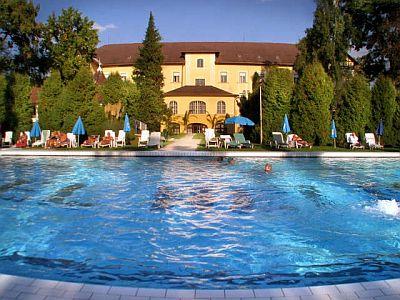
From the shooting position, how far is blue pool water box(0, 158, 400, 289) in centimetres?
514

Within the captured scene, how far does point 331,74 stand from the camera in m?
34.5

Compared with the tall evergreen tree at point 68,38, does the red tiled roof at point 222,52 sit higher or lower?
higher

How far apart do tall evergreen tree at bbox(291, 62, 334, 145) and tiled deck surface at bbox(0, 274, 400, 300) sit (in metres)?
20.7

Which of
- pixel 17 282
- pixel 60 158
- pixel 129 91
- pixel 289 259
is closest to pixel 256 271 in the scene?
pixel 289 259

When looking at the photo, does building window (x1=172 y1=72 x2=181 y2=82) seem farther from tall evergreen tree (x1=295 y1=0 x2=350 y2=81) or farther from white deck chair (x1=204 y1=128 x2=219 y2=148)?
white deck chair (x1=204 y1=128 x2=219 y2=148)

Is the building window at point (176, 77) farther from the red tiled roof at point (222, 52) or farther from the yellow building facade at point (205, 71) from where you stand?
the red tiled roof at point (222, 52)

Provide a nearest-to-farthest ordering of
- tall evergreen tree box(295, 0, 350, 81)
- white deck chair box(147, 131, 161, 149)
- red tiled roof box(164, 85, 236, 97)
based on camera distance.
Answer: white deck chair box(147, 131, 161, 149) < tall evergreen tree box(295, 0, 350, 81) < red tiled roof box(164, 85, 236, 97)

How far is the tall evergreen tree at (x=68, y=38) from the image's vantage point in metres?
37.2

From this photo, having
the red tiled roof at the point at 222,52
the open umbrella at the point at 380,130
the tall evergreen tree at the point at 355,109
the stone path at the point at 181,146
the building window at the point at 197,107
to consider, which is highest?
the red tiled roof at the point at 222,52

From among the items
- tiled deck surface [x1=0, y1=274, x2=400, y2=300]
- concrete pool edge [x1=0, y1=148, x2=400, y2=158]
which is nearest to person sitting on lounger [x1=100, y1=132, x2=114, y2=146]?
concrete pool edge [x1=0, y1=148, x2=400, y2=158]

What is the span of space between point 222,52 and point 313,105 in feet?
117

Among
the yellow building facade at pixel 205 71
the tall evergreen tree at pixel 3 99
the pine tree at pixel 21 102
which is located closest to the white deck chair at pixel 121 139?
the pine tree at pixel 21 102

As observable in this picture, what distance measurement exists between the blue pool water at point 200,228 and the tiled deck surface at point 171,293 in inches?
38.9

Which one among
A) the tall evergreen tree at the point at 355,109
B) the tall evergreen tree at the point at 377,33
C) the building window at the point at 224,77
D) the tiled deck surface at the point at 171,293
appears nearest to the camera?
the tiled deck surface at the point at 171,293
